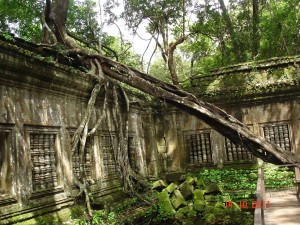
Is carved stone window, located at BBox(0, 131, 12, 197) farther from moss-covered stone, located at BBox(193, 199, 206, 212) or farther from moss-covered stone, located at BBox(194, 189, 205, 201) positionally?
moss-covered stone, located at BBox(194, 189, 205, 201)

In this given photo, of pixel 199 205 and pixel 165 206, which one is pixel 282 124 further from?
pixel 165 206

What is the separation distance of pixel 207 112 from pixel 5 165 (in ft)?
16.0

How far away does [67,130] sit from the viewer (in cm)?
834

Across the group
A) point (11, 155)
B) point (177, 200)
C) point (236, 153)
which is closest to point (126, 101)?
point (177, 200)

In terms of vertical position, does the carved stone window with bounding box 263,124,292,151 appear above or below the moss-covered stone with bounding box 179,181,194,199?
above

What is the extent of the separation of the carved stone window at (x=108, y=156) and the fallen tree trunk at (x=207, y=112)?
6.45 feet

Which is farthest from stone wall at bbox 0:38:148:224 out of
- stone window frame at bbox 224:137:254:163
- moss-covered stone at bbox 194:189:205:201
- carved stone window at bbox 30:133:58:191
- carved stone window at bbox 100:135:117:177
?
stone window frame at bbox 224:137:254:163

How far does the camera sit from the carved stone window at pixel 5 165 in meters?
6.30

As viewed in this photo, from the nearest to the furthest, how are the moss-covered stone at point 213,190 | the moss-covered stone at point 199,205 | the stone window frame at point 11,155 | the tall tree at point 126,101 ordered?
the stone window frame at point 11,155 < the tall tree at point 126,101 < the moss-covered stone at point 199,205 < the moss-covered stone at point 213,190

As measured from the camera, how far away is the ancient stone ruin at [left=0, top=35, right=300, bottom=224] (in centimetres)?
652

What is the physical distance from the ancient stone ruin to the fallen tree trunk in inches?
40.5

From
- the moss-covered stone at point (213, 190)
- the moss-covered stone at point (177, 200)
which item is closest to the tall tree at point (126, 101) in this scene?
the moss-covered stone at point (177, 200)

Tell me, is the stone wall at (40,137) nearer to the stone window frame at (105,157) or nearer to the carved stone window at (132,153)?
the stone window frame at (105,157)

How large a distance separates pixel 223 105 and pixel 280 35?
263 inches
